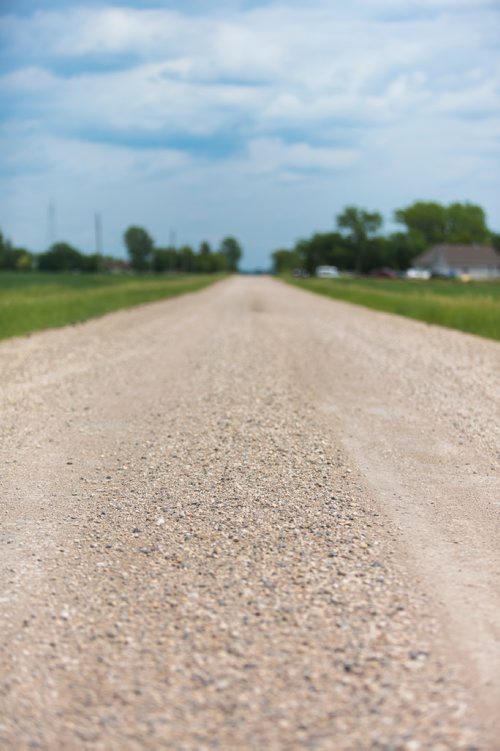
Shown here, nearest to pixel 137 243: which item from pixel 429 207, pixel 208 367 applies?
pixel 429 207

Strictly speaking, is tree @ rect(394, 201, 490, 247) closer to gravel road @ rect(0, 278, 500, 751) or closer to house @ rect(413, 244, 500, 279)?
house @ rect(413, 244, 500, 279)

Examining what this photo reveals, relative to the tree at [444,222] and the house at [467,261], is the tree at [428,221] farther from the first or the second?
the house at [467,261]

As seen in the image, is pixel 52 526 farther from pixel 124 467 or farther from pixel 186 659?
pixel 186 659

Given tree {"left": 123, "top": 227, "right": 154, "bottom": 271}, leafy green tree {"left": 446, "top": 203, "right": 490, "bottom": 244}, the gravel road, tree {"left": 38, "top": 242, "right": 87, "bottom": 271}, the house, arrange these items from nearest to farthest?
1. the gravel road
2. the house
3. tree {"left": 38, "top": 242, "right": 87, "bottom": 271}
4. leafy green tree {"left": 446, "top": 203, "right": 490, "bottom": 244}
5. tree {"left": 123, "top": 227, "right": 154, "bottom": 271}

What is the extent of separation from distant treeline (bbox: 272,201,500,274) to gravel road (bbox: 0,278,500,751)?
123m

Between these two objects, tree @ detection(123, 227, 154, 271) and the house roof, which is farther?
tree @ detection(123, 227, 154, 271)

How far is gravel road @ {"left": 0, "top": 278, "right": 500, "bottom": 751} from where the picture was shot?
2.76 metres

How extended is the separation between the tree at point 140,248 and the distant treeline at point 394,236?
31514 mm

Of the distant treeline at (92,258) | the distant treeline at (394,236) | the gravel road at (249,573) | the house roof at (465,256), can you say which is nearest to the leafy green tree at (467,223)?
the distant treeline at (394,236)

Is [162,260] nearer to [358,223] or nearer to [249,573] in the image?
[358,223]

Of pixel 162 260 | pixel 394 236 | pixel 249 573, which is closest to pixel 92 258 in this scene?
pixel 162 260

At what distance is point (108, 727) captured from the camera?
8.87 feet

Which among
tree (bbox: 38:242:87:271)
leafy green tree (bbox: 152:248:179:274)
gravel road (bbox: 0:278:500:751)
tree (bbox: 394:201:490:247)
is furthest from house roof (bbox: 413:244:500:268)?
gravel road (bbox: 0:278:500:751)

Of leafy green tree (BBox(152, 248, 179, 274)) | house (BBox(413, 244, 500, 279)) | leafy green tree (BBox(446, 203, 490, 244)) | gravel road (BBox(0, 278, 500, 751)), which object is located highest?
leafy green tree (BBox(446, 203, 490, 244))
